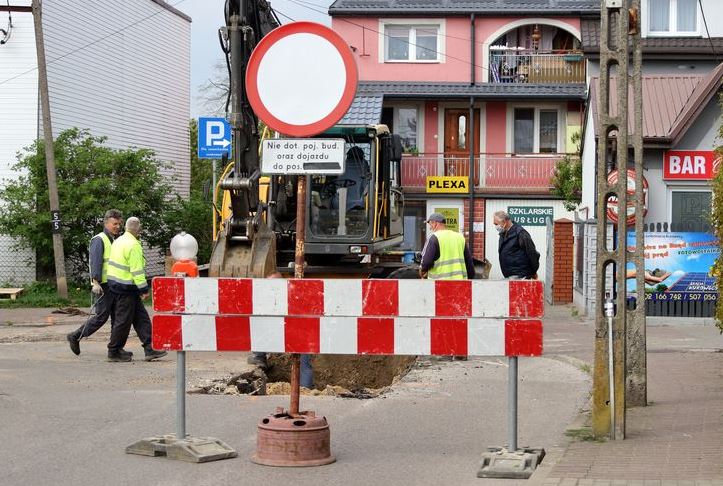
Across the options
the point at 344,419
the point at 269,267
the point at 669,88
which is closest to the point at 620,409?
the point at 344,419

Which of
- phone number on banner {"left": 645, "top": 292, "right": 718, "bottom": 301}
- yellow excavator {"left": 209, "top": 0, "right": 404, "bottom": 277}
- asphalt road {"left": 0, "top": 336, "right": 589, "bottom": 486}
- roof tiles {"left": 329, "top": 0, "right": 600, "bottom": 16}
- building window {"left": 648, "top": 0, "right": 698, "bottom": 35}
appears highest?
roof tiles {"left": 329, "top": 0, "right": 600, "bottom": 16}

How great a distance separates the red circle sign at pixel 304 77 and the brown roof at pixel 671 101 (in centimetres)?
1630

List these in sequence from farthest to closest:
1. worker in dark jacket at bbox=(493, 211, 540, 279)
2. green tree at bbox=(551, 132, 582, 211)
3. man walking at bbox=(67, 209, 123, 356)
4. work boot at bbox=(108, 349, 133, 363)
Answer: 1. green tree at bbox=(551, 132, 582, 211)
2. worker in dark jacket at bbox=(493, 211, 540, 279)
3. man walking at bbox=(67, 209, 123, 356)
4. work boot at bbox=(108, 349, 133, 363)

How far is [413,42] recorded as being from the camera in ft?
138

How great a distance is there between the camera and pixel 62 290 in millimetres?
28469

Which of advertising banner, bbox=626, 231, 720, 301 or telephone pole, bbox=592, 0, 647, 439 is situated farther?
advertising banner, bbox=626, 231, 720, 301

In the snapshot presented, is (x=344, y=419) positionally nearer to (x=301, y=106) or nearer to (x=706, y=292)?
(x=301, y=106)

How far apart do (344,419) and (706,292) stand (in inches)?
497

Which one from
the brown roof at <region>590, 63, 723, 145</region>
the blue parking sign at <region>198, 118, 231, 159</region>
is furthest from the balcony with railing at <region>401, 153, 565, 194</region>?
the blue parking sign at <region>198, 118, 231, 159</region>

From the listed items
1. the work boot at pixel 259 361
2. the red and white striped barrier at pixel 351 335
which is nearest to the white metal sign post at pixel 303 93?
the red and white striped barrier at pixel 351 335

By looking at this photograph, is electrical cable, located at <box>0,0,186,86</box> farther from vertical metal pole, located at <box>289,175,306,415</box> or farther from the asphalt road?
vertical metal pole, located at <box>289,175,306,415</box>

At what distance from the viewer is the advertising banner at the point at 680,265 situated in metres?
21.4

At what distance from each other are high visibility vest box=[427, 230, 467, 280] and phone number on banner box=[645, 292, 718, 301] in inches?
301

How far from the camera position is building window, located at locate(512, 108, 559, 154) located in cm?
4222
